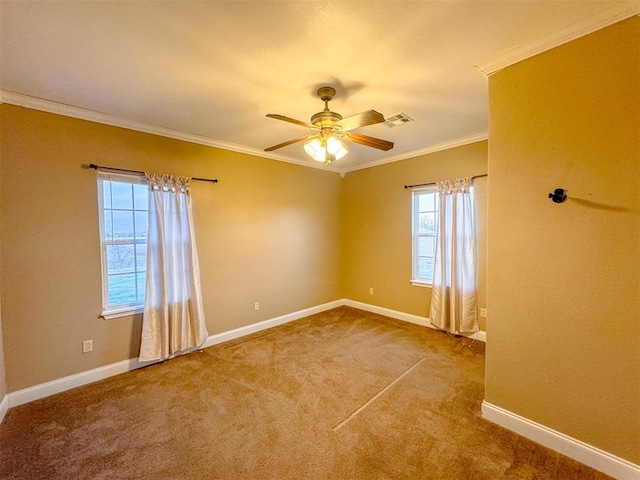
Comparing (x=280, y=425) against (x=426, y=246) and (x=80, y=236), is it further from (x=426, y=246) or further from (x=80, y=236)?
(x=426, y=246)

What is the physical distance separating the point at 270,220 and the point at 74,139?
7.49 feet

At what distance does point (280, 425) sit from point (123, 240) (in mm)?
2383

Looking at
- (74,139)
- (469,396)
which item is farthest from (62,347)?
(469,396)

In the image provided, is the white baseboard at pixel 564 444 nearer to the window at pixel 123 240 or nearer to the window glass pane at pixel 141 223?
the window at pixel 123 240

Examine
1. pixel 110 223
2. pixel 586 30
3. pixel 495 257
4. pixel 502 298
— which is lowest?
pixel 502 298

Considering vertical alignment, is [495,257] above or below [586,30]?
below

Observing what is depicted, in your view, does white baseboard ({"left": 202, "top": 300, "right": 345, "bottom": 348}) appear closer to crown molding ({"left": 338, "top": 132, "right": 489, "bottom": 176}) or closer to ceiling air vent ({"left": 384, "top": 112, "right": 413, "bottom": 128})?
crown molding ({"left": 338, "top": 132, "right": 489, "bottom": 176})

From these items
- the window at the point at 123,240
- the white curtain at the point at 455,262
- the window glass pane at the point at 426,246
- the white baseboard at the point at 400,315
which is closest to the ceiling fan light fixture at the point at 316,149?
the window at the point at 123,240

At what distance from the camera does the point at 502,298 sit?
6.59 ft

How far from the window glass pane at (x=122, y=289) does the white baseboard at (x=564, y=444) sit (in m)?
3.42

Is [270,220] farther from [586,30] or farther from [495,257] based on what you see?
[586,30]

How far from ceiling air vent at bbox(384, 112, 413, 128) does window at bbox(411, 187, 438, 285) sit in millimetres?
1367

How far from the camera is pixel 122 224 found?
2.94 metres

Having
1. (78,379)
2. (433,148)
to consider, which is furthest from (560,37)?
(78,379)
